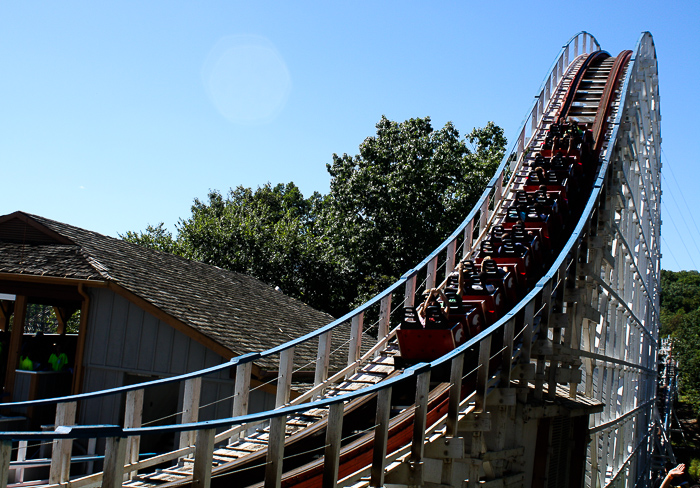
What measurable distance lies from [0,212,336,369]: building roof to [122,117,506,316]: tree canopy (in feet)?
51.3

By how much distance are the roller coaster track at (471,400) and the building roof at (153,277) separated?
2.44 m

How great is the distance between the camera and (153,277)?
14.0m

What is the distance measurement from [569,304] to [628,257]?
7.76 meters

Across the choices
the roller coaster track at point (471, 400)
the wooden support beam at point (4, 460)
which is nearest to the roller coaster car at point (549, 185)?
the roller coaster track at point (471, 400)

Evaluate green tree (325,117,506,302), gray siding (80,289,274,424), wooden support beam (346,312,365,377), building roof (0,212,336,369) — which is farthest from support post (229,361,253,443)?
green tree (325,117,506,302)

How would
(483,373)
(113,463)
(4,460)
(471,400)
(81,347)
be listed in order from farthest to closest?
(81,347)
(471,400)
(483,373)
(113,463)
(4,460)

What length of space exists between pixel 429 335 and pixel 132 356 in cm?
598

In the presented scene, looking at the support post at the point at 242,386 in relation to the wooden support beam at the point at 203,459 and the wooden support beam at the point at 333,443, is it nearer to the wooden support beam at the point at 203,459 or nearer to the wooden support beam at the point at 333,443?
the wooden support beam at the point at 333,443

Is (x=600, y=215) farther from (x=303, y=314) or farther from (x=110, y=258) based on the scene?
(x=110, y=258)

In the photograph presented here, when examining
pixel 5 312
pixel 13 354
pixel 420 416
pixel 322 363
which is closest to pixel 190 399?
pixel 322 363

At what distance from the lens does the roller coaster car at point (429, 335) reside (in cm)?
939

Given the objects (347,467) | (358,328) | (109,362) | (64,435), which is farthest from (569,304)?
(64,435)

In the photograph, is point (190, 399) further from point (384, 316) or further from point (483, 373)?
point (384, 316)

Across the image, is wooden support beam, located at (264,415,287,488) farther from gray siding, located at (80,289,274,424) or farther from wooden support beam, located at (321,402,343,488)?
gray siding, located at (80,289,274,424)
